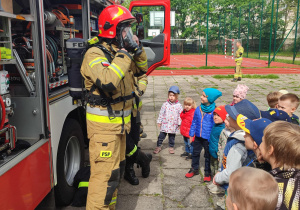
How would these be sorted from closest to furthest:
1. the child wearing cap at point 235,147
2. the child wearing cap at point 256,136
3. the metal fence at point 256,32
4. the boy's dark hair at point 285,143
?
the boy's dark hair at point 285,143 < the child wearing cap at point 256,136 < the child wearing cap at point 235,147 < the metal fence at point 256,32

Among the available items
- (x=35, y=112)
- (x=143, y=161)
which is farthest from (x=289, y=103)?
(x=35, y=112)

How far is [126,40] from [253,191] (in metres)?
1.85

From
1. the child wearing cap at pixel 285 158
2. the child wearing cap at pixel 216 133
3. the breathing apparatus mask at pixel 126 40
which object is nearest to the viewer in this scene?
the child wearing cap at pixel 285 158

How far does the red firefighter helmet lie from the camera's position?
9.07 ft

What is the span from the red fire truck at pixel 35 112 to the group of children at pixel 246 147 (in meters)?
1.50

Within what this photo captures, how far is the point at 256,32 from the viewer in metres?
27.1

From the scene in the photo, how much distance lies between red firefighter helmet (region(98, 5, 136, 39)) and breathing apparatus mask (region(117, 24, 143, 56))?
5cm

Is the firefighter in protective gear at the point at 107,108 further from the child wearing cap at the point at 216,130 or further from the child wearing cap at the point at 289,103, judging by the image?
the child wearing cap at the point at 289,103

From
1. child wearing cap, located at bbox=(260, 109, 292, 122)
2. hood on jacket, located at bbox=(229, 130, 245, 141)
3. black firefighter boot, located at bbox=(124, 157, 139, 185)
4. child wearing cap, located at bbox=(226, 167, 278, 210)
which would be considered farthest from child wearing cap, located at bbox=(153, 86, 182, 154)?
child wearing cap, located at bbox=(226, 167, 278, 210)

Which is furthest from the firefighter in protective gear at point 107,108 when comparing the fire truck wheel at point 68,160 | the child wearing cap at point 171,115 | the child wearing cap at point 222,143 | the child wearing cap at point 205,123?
the child wearing cap at point 171,115

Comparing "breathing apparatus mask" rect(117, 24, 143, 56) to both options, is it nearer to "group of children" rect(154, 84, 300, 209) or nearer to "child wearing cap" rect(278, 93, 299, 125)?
"group of children" rect(154, 84, 300, 209)

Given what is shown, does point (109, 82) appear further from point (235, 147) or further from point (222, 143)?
point (222, 143)

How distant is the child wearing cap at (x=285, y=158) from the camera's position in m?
1.64

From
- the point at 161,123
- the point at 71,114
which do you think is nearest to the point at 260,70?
the point at 161,123
